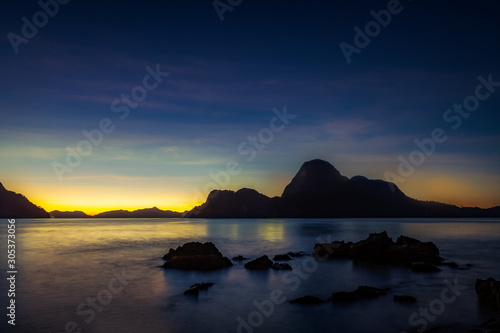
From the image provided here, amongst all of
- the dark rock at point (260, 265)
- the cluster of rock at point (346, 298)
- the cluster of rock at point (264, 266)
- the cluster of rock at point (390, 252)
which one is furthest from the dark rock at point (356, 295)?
the cluster of rock at point (390, 252)

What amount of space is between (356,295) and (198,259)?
15019mm

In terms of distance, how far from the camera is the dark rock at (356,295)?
18.6 meters

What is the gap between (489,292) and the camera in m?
17.6

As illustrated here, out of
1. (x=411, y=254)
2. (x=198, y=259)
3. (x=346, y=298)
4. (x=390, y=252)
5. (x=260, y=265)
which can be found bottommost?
(x=260, y=265)

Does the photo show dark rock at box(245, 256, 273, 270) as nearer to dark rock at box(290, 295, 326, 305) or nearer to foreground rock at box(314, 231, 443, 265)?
foreground rock at box(314, 231, 443, 265)

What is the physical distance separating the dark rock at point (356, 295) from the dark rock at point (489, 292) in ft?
16.8

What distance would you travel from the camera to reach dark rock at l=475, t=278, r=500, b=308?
16969 millimetres

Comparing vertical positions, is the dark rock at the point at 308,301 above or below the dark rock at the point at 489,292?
below

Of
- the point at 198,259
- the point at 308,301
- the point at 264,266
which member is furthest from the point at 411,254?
the point at 198,259

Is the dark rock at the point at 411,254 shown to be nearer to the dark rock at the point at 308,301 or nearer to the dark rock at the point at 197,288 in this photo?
the dark rock at the point at 308,301

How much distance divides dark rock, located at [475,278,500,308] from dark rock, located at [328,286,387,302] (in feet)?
16.8

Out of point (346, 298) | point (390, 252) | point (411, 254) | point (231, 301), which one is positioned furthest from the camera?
point (390, 252)

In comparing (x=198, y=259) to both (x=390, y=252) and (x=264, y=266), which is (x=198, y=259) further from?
(x=390, y=252)

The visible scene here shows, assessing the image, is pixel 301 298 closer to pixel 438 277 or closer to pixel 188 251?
pixel 438 277
